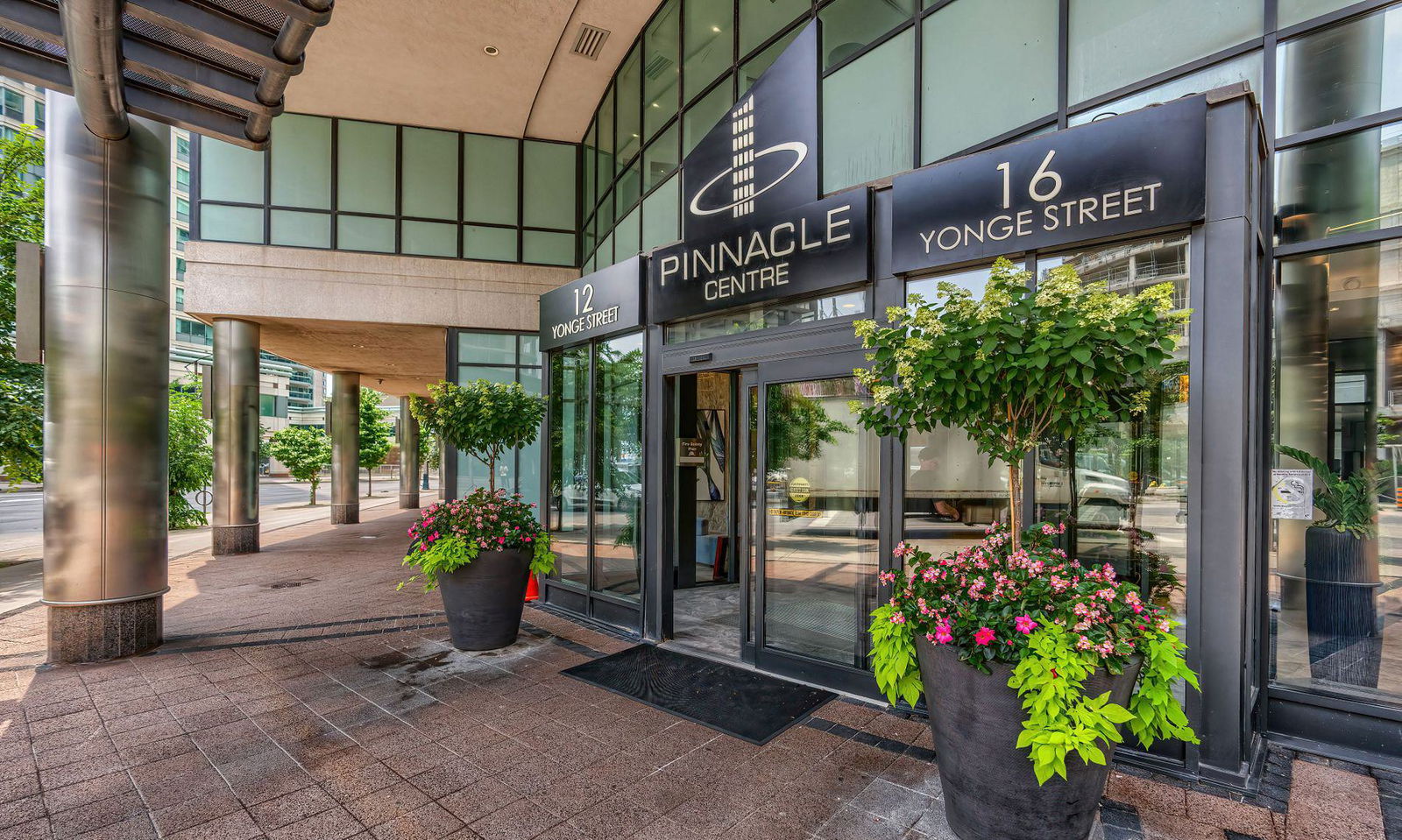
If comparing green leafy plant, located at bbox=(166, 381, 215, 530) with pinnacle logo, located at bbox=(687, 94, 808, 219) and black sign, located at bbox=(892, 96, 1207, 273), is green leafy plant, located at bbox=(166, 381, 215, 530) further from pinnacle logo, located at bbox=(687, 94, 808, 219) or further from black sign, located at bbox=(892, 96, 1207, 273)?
black sign, located at bbox=(892, 96, 1207, 273)

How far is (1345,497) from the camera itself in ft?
13.5

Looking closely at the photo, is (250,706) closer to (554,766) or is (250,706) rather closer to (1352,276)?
(554,766)

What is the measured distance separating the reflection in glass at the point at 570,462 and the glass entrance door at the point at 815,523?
8.89 ft

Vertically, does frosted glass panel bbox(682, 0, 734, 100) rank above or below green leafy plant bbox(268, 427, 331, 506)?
above

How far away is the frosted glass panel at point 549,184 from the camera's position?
42.4 ft

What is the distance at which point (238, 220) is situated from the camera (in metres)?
11.7

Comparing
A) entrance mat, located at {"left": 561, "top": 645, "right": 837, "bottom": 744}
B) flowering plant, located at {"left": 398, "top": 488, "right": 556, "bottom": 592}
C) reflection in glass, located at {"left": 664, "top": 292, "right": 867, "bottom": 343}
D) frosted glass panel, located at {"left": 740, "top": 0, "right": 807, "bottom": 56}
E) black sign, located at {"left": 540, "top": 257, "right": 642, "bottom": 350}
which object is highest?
frosted glass panel, located at {"left": 740, "top": 0, "right": 807, "bottom": 56}

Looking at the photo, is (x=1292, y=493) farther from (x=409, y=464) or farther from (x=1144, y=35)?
(x=409, y=464)

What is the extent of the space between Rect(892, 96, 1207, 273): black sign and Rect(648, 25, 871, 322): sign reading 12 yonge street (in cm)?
46

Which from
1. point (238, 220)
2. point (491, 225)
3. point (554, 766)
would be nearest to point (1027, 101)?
point (554, 766)

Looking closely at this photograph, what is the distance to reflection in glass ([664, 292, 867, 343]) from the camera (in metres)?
5.00

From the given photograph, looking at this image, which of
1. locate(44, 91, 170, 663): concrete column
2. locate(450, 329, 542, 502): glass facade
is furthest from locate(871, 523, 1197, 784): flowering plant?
locate(450, 329, 542, 502): glass facade

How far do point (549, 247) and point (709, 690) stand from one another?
10231mm

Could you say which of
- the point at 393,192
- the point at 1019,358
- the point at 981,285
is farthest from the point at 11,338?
the point at 1019,358
